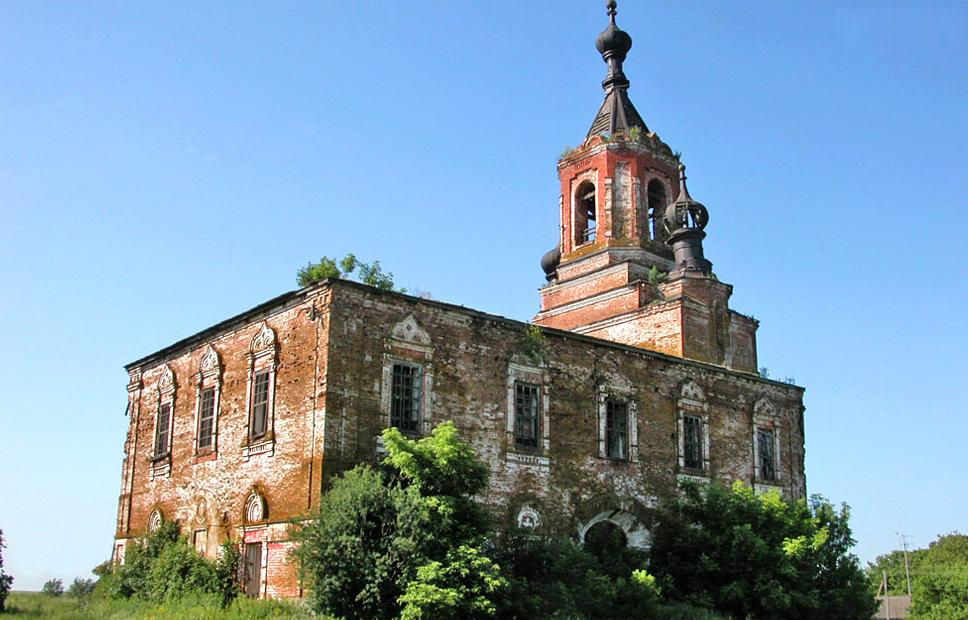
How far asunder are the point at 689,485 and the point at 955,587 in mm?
18981

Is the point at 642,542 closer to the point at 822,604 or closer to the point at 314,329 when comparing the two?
the point at 822,604

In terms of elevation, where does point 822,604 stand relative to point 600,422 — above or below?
below

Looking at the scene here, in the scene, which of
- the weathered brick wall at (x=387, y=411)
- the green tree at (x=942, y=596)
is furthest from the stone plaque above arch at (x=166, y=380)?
the green tree at (x=942, y=596)

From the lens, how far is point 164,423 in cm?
2269

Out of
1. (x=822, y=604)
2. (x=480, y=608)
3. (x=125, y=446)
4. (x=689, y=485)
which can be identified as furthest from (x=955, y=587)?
(x=125, y=446)

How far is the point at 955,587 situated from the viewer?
35094 mm

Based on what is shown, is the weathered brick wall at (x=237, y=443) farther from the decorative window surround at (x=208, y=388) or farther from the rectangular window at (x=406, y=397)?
the rectangular window at (x=406, y=397)

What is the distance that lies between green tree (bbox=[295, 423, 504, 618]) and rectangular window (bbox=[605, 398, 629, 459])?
19.5 ft

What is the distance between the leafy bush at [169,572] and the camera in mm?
18484

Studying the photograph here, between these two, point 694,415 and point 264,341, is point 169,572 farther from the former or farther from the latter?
point 694,415

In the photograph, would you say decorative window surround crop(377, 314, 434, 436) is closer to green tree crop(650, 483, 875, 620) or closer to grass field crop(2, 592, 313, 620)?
grass field crop(2, 592, 313, 620)

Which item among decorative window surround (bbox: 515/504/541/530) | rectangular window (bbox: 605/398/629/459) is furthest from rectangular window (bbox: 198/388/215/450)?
rectangular window (bbox: 605/398/629/459)

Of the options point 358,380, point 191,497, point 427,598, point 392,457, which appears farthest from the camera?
point 191,497

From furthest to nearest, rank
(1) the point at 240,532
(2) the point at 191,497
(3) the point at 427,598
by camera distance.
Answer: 1. (2) the point at 191,497
2. (1) the point at 240,532
3. (3) the point at 427,598
